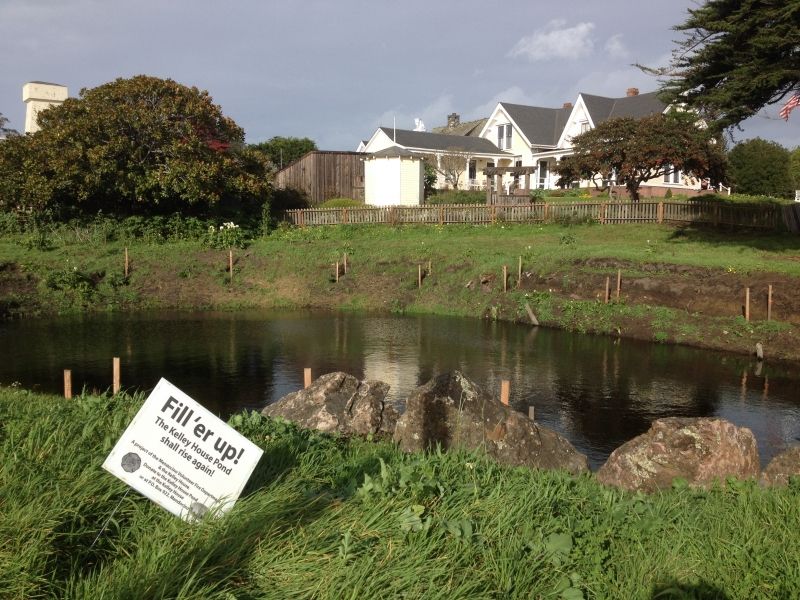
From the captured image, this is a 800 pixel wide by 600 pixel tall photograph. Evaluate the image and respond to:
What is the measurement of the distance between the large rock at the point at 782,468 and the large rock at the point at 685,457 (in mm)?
329

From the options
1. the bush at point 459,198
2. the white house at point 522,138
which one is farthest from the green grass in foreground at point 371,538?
the white house at point 522,138

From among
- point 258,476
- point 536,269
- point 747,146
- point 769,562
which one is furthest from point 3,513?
point 747,146

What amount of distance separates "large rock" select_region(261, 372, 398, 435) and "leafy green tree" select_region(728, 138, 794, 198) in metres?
49.0

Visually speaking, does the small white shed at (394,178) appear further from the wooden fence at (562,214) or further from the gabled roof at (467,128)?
the gabled roof at (467,128)

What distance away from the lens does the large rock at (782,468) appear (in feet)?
27.6

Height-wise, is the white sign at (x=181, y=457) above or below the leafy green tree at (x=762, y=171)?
below

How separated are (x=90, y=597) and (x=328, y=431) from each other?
7.14 m

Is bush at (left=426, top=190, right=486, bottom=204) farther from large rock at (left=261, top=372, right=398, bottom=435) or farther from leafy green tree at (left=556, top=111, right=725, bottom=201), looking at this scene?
large rock at (left=261, top=372, right=398, bottom=435)

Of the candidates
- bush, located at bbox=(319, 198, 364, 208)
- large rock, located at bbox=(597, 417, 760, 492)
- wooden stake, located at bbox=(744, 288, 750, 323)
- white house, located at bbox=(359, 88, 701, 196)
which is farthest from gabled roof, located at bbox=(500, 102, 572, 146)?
large rock, located at bbox=(597, 417, 760, 492)

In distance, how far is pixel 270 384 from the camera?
699 inches

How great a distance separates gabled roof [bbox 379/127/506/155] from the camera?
5572cm

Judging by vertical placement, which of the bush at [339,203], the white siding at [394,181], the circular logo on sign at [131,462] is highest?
the white siding at [394,181]

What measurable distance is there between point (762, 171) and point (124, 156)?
4520cm

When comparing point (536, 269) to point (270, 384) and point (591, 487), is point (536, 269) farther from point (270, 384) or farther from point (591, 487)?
point (591, 487)
